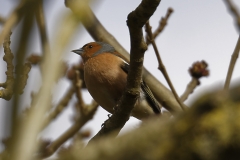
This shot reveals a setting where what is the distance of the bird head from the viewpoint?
23.3 ft

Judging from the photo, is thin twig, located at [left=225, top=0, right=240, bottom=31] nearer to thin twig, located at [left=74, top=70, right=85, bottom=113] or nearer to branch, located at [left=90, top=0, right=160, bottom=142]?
branch, located at [left=90, top=0, right=160, bottom=142]

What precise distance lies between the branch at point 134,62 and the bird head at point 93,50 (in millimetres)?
2352

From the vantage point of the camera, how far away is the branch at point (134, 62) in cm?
348

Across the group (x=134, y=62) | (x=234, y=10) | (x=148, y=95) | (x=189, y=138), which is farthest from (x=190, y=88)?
(x=189, y=138)

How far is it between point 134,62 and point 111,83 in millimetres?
2293

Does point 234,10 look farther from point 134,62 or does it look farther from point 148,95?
point 148,95

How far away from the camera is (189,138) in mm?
1336

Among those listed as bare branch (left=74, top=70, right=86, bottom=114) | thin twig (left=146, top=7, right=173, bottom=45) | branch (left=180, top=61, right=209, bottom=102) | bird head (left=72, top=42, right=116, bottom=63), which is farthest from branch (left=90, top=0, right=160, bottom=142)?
bird head (left=72, top=42, right=116, bottom=63)

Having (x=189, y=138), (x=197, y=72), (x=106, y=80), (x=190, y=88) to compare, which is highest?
(x=106, y=80)

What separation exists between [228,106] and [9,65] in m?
2.97

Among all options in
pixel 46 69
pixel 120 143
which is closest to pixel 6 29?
pixel 46 69

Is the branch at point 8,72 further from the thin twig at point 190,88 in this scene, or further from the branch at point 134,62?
the thin twig at point 190,88

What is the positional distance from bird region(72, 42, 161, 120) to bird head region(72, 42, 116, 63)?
0.8 inches

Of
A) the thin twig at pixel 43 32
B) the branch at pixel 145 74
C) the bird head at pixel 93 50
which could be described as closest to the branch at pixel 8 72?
the branch at pixel 145 74
